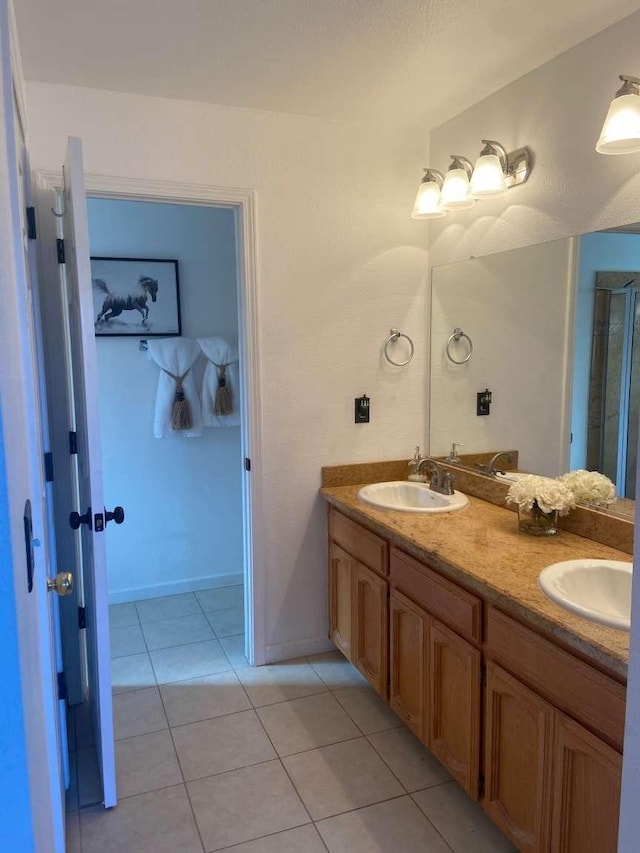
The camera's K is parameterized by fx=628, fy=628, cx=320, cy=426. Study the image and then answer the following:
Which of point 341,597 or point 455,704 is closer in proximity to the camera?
point 455,704

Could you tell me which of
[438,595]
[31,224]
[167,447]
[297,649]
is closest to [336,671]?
[297,649]

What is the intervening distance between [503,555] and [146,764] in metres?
1.44

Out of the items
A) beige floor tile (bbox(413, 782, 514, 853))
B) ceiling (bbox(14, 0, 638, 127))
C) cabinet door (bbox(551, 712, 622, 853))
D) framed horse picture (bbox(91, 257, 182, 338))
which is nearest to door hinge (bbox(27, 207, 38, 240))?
ceiling (bbox(14, 0, 638, 127))

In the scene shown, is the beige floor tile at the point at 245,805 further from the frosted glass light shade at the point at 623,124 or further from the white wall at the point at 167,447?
the frosted glass light shade at the point at 623,124

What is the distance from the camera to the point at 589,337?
2.05m

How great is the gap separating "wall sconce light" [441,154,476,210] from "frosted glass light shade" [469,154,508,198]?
0.10 m

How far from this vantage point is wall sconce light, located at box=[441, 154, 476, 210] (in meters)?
2.41

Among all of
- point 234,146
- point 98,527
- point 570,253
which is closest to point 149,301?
point 234,146

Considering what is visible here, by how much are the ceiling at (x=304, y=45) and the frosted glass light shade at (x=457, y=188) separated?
29cm

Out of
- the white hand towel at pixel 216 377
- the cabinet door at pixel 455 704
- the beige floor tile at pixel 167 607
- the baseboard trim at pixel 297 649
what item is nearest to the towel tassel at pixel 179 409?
the white hand towel at pixel 216 377

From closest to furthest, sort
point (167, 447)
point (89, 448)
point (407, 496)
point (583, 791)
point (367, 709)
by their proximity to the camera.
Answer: point (583, 791), point (89, 448), point (367, 709), point (407, 496), point (167, 447)

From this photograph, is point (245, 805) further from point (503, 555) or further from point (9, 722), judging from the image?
point (9, 722)

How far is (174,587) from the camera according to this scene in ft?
12.1

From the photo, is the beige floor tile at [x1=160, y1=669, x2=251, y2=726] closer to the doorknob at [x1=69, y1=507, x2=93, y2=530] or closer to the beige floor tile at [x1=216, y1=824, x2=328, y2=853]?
the beige floor tile at [x1=216, y1=824, x2=328, y2=853]
